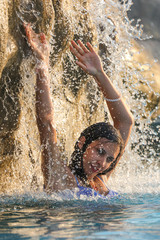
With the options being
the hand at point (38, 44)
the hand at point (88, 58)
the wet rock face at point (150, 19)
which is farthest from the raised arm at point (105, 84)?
the wet rock face at point (150, 19)

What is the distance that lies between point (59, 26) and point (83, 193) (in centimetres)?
178

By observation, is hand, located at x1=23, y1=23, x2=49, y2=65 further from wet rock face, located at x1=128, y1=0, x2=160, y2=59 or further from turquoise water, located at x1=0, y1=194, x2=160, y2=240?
wet rock face, located at x1=128, y1=0, x2=160, y2=59

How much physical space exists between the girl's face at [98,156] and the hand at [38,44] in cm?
81

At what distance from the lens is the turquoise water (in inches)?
71.1

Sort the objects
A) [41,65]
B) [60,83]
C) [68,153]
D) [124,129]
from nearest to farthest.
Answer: [41,65]
[124,129]
[60,83]
[68,153]

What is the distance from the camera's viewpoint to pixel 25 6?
3.18 metres

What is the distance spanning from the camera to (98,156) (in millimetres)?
2822

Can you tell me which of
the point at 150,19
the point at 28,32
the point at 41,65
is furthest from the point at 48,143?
the point at 150,19

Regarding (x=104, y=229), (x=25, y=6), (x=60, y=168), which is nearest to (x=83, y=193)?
(x=60, y=168)

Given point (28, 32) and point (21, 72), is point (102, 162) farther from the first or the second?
point (28, 32)

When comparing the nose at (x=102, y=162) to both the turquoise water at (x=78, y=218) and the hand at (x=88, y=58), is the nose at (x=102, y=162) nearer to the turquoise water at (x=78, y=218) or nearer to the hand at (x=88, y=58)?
the turquoise water at (x=78, y=218)

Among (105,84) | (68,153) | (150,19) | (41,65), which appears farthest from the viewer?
(150,19)

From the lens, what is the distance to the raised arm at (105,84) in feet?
10.2

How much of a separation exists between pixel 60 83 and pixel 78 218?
2.13 meters
